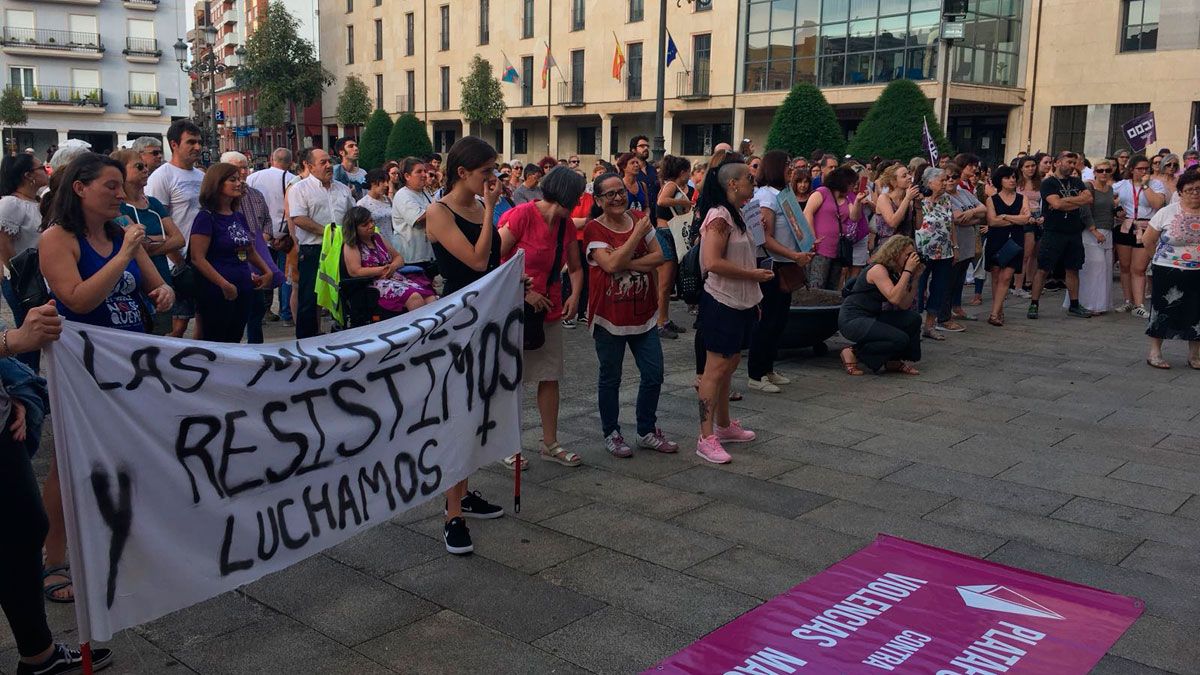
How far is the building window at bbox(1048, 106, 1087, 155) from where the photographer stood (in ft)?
94.9

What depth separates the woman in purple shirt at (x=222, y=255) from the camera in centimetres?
600

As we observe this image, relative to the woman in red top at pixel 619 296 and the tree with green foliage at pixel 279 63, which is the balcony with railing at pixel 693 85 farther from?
the woman in red top at pixel 619 296

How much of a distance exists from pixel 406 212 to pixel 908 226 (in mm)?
4940

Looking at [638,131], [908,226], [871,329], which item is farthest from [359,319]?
[638,131]

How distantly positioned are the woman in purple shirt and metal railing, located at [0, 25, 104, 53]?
61.6 metres

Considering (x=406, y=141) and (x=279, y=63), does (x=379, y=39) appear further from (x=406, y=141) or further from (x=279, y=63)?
(x=406, y=141)

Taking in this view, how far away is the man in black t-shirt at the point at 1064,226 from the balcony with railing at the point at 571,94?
32720 millimetres

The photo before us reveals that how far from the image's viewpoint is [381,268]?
6.55 metres

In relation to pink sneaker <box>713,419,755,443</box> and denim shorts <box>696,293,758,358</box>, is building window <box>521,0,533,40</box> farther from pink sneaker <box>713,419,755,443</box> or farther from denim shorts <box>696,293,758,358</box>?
denim shorts <box>696,293,758,358</box>

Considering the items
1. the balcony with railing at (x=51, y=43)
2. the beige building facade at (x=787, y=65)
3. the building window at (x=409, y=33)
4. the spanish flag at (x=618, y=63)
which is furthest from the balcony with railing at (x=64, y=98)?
the spanish flag at (x=618, y=63)

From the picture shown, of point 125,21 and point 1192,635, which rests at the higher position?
point 125,21

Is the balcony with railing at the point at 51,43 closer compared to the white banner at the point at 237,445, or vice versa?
the white banner at the point at 237,445

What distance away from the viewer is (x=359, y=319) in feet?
21.6

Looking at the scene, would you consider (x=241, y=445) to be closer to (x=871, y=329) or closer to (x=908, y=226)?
(x=871, y=329)
